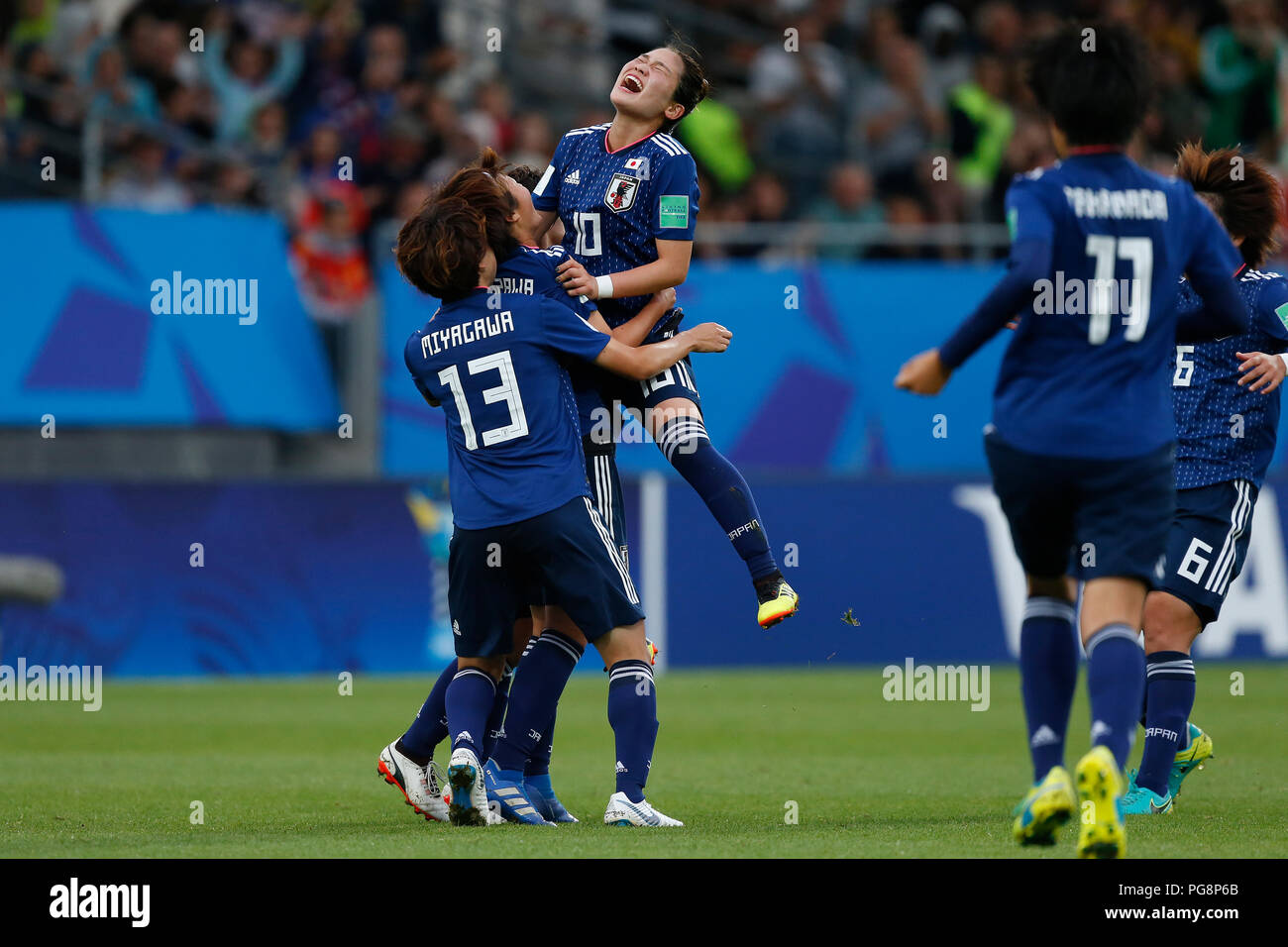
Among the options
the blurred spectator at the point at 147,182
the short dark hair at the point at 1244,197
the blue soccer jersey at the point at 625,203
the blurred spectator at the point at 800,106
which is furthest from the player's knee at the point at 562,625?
the blurred spectator at the point at 800,106

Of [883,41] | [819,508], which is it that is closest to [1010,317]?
[819,508]

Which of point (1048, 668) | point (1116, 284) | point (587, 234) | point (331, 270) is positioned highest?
point (331, 270)

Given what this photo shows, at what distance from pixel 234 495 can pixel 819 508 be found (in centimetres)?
443

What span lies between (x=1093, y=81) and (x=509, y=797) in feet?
10.3

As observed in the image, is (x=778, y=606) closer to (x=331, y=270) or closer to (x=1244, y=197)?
(x=1244, y=197)

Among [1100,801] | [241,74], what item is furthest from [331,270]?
[1100,801]

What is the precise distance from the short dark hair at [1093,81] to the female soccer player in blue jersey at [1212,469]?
1.82 metres

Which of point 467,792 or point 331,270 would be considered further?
point 331,270

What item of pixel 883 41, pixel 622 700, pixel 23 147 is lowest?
pixel 622 700

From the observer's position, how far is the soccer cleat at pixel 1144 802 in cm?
669

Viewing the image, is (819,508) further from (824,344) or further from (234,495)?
(234,495)

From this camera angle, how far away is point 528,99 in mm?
17969

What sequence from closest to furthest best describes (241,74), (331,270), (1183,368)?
(1183,368)
(331,270)
(241,74)

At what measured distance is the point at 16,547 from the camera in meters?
13.3
